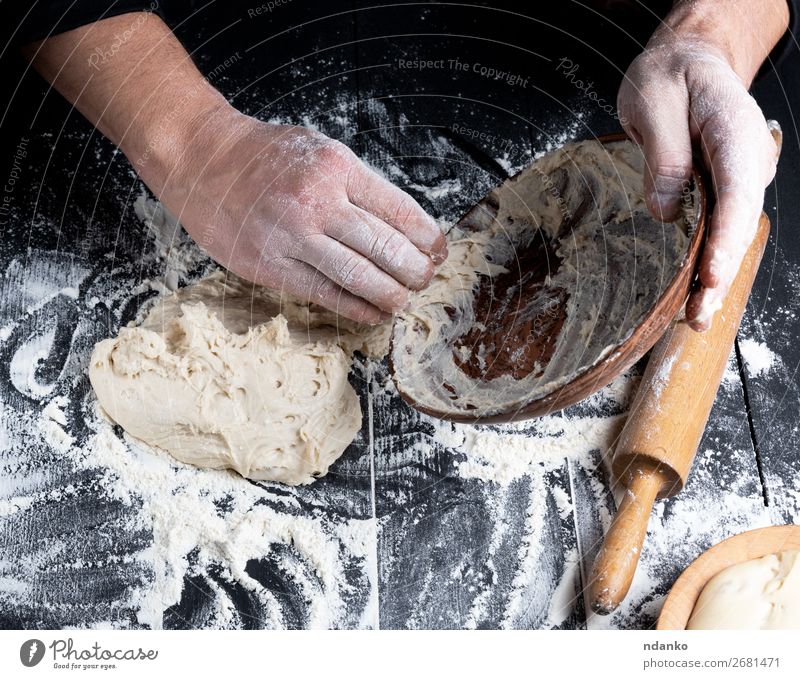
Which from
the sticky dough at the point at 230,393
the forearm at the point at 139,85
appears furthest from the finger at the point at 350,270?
the forearm at the point at 139,85

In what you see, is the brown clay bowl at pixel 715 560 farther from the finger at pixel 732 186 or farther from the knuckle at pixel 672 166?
the knuckle at pixel 672 166

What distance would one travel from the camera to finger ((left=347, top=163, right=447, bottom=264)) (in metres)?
1.01

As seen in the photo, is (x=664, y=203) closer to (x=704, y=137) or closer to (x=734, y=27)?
(x=704, y=137)

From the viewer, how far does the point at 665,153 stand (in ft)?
2.95

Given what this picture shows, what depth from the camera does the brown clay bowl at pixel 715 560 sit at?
95cm

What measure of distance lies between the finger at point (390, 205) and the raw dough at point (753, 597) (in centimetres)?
54

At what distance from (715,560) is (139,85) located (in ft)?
3.17

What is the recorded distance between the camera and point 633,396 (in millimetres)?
1182

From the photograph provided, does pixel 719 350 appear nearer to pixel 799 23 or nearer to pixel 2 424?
pixel 799 23

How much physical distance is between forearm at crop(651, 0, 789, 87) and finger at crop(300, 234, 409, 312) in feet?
1.61

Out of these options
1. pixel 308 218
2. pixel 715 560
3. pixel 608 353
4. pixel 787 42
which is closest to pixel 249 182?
pixel 308 218

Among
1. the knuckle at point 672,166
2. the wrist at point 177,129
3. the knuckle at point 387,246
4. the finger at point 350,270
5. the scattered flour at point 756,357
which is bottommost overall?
the scattered flour at point 756,357

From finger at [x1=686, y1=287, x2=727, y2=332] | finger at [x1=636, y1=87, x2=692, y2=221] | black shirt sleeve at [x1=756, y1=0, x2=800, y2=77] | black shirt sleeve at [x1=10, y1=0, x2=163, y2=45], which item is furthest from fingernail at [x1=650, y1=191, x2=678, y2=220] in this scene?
black shirt sleeve at [x1=10, y1=0, x2=163, y2=45]

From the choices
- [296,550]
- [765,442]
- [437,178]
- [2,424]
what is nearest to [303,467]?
[296,550]
